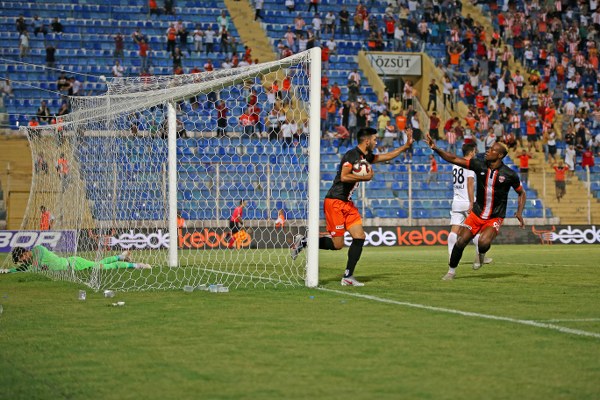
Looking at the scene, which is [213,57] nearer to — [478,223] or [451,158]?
[478,223]

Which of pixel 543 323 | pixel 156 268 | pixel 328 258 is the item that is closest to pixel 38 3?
pixel 328 258

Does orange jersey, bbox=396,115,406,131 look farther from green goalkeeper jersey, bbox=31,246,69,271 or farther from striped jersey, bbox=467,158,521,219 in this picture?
striped jersey, bbox=467,158,521,219

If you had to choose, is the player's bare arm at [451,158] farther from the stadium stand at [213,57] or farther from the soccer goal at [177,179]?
the stadium stand at [213,57]

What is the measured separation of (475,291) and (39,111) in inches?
890

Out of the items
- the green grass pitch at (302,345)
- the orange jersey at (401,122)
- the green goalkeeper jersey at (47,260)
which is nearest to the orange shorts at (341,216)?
the green grass pitch at (302,345)

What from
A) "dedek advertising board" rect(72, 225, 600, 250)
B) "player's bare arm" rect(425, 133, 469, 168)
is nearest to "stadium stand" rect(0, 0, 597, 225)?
"dedek advertising board" rect(72, 225, 600, 250)

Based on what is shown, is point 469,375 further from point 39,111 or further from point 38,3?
point 38,3

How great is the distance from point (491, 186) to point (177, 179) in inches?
306

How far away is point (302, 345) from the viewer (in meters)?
7.80

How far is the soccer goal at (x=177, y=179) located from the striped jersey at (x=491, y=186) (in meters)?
2.74

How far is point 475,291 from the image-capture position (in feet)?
41.6

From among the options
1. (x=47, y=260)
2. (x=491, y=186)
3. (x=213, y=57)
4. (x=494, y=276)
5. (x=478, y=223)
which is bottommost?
(x=494, y=276)

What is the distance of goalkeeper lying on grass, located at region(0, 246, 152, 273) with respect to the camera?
16.4 m

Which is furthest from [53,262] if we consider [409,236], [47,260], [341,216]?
[409,236]
